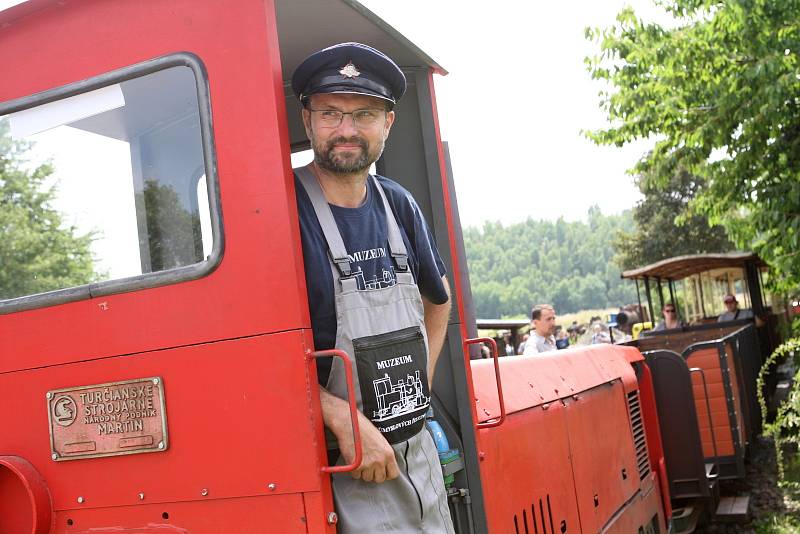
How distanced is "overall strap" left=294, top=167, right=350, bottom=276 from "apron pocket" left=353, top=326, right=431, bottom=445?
9.0 inches

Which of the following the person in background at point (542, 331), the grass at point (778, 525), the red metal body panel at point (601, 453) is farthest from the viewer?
the person in background at point (542, 331)

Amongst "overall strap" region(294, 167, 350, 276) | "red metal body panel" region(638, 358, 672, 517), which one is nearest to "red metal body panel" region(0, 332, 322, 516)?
"overall strap" region(294, 167, 350, 276)

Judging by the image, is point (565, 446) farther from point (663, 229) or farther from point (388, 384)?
point (663, 229)

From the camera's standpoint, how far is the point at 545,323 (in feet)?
26.7

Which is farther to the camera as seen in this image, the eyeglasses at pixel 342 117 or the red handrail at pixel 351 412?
the eyeglasses at pixel 342 117

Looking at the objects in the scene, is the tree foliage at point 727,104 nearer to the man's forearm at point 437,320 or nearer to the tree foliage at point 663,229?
the man's forearm at point 437,320

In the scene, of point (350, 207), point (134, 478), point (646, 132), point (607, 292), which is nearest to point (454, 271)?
point (350, 207)

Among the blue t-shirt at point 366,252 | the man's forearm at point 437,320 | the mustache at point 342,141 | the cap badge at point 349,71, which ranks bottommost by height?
the man's forearm at point 437,320

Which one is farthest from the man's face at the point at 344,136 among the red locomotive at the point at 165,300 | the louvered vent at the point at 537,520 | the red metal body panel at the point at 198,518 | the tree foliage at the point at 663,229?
the tree foliage at the point at 663,229

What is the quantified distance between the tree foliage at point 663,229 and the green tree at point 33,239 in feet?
112

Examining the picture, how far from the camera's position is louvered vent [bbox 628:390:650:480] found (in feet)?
18.0

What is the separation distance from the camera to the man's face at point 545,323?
8.10 m

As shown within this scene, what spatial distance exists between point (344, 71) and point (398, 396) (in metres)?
0.98

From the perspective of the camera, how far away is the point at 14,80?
2.47 metres
